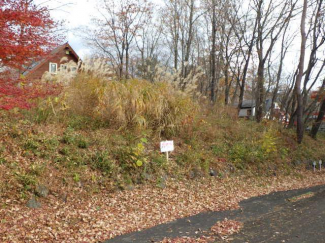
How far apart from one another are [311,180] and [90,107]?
9256mm

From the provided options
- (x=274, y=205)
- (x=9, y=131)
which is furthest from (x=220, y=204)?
(x=9, y=131)

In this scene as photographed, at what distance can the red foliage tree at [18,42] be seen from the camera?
5324 millimetres

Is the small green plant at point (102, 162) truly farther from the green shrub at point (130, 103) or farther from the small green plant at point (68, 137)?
the green shrub at point (130, 103)

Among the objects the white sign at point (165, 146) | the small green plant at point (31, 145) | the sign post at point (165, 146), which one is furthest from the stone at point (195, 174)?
the small green plant at point (31, 145)

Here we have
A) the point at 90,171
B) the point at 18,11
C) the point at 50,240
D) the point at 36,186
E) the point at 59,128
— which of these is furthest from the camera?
the point at 59,128

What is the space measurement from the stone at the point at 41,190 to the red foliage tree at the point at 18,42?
1741mm

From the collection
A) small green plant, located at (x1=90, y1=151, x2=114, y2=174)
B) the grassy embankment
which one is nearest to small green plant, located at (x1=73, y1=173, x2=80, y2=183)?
the grassy embankment

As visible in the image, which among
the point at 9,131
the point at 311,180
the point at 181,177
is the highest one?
the point at 9,131

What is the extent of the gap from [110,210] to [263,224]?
10.5ft

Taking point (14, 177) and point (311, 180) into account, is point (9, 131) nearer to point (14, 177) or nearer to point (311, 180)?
point (14, 177)

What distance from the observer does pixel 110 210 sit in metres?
6.02

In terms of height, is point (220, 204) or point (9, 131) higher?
point (9, 131)

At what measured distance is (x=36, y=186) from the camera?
5785 millimetres

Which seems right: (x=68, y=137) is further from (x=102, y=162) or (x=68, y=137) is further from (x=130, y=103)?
(x=130, y=103)
